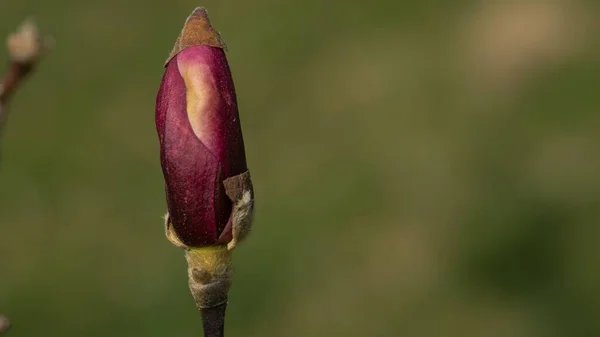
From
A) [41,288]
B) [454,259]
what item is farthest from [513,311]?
[41,288]

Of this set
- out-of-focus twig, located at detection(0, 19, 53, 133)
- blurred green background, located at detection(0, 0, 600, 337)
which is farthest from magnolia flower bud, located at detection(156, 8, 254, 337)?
blurred green background, located at detection(0, 0, 600, 337)

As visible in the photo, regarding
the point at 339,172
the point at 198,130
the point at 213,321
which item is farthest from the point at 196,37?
the point at 339,172

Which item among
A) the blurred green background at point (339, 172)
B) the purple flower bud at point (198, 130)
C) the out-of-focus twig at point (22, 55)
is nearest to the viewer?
the out-of-focus twig at point (22, 55)

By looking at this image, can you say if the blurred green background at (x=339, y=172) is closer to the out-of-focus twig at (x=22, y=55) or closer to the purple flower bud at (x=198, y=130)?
the purple flower bud at (x=198, y=130)

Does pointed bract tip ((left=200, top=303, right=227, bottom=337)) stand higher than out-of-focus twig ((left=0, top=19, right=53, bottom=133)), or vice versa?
out-of-focus twig ((left=0, top=19, right=53, bottom=133))

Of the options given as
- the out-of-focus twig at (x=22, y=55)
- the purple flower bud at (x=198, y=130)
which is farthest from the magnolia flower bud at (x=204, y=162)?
the out-of-focus twig at (x=22, y=55)

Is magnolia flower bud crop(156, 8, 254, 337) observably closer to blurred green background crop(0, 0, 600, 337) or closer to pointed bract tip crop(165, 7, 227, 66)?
pointed bract tip crop(165, 7, 227, 66)
